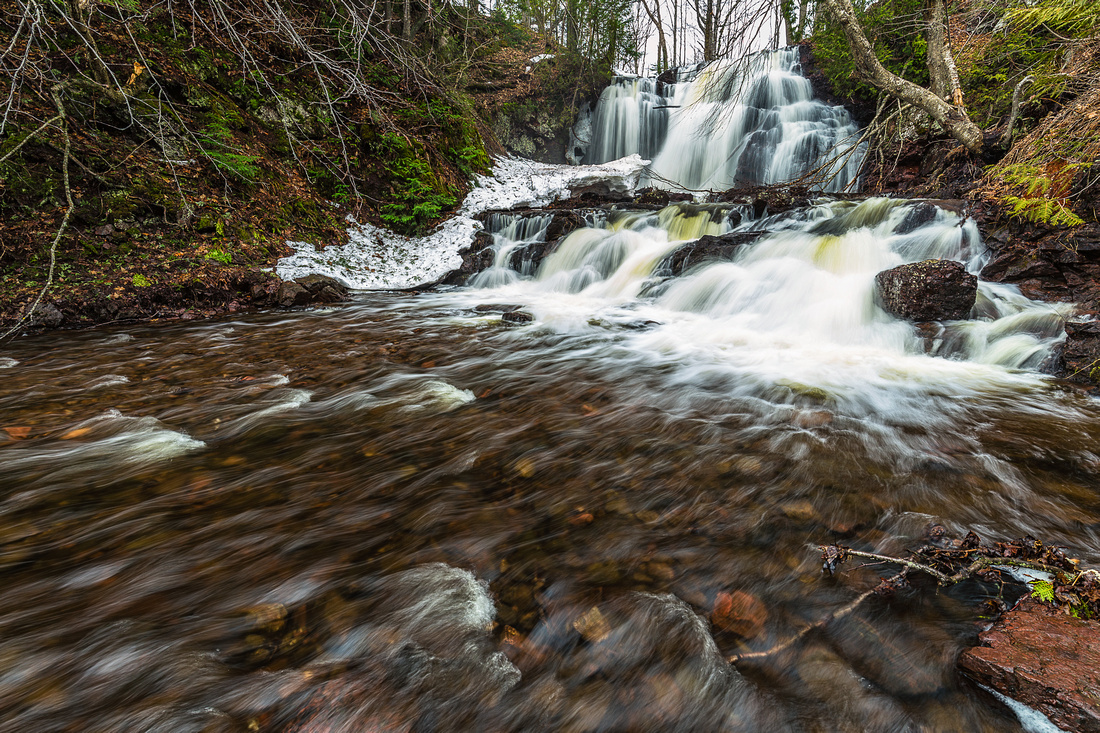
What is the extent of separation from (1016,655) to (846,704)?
0.53 metres

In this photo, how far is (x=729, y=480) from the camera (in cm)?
238

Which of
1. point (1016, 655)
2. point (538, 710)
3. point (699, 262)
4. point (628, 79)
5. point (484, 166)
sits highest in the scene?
point (628, 79)

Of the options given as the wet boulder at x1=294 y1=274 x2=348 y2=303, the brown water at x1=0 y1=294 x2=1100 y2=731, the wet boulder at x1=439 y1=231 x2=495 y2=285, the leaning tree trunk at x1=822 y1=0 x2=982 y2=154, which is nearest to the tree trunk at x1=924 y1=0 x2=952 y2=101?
the leaning tree trunk at x1=822 y1=0 x2=982 y2=154

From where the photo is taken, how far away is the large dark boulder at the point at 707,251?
24.7 ft

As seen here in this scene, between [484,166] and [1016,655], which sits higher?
[484,166]

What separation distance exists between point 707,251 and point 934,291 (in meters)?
3.46

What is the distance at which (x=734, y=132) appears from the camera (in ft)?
52.5

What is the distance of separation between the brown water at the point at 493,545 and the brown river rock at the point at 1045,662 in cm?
8

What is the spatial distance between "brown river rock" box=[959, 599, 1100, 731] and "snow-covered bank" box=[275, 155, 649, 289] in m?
8.80

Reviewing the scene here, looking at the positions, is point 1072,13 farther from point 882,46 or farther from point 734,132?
point 734,132

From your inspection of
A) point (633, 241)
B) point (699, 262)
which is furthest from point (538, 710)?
point (633, 241)

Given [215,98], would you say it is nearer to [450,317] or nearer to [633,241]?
[450,317]

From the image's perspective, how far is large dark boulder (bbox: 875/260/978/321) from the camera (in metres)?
4.71

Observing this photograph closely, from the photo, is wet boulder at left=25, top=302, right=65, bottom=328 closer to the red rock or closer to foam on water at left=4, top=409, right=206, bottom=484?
foam on water at left=4, top=409, right=206, bottom=484
